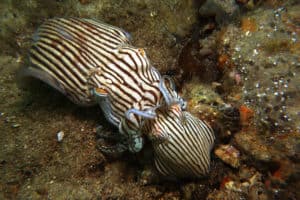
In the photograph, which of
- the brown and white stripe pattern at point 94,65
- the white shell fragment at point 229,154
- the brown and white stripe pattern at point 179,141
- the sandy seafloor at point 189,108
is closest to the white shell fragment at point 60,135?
the sandy seafloor at point 189,108

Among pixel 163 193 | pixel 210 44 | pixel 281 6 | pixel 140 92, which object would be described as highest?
pixel 281 6

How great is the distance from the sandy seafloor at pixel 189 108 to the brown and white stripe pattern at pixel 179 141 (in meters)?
0.30

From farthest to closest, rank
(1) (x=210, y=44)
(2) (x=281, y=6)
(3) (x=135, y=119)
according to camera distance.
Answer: (1) (x=210, y=44)
(2) (x=281, y=6)
(3) (x=135, y=119)

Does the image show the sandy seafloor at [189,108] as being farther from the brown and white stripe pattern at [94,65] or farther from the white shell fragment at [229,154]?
the brown and white stripe pattern at [94,65]

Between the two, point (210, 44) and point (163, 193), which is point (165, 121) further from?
point (210, 44)

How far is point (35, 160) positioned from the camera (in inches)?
134

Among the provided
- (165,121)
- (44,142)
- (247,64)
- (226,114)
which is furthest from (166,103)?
(44,142)

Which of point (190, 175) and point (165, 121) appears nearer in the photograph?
point (165, 121)

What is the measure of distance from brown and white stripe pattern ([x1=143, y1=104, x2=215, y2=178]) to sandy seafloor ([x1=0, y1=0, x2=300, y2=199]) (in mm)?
298

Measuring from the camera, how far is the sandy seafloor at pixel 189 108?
3102 mm

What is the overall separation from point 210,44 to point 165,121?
60.4 inches

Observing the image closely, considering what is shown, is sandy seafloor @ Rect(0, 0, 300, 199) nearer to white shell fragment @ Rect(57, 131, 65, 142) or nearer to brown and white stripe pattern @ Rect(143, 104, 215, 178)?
white shell fragment @ Rect(57, 131, 65, 142)

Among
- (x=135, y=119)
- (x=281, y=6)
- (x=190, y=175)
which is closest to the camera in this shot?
(x=135, y=119)

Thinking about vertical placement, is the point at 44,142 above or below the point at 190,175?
below
